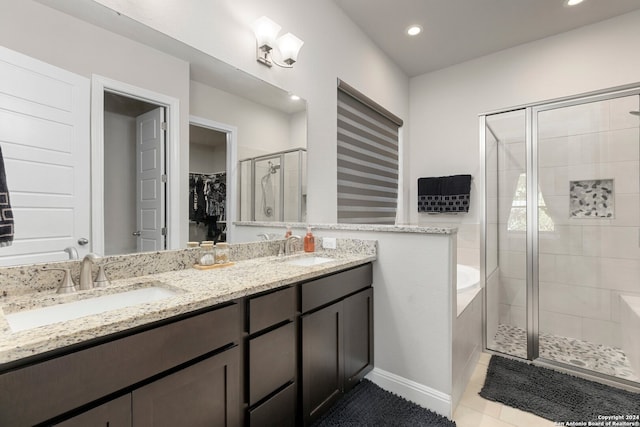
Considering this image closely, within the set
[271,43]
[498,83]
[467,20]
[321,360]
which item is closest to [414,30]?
[467,20]

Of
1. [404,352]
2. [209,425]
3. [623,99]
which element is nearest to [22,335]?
[209,425]

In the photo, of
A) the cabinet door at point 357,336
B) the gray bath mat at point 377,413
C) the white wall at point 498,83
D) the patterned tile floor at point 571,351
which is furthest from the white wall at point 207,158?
the white wall at point 498,83

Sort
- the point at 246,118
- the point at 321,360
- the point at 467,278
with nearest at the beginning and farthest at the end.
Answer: the point at 321,360 → the point at 246,118 → the point at 467,278

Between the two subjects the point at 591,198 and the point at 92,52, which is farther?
the point at 591,198

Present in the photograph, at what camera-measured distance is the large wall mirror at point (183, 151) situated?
1046 mm

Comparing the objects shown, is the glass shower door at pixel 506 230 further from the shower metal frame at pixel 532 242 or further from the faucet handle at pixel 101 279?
the faucet handle at pixel 101 279

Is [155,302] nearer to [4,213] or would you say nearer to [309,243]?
[4,213]

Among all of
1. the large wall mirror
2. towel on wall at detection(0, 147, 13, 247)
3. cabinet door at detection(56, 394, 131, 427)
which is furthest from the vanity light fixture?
cabinet door at detection(56, 394, 131, 427)

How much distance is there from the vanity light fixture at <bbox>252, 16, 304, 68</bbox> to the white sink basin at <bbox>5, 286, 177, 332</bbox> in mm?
1487

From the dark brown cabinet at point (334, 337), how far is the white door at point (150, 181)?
731 mm

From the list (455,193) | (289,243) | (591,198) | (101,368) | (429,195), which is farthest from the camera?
(429,195)

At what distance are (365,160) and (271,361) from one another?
2143 millimetres

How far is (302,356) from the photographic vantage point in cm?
137

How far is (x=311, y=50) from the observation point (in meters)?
2.27
